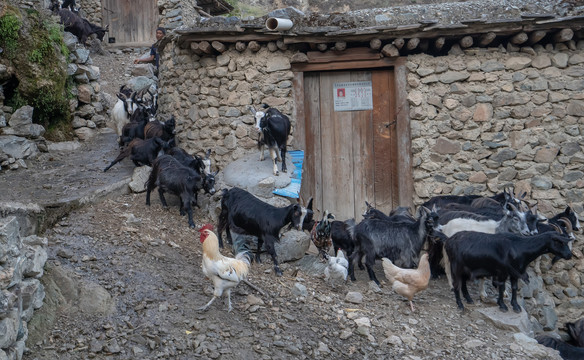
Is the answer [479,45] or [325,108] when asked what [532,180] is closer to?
[479,45]

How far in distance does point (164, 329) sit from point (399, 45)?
196 inches

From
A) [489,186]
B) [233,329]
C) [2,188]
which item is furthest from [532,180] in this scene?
[2,188]

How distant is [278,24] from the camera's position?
24.0 ft

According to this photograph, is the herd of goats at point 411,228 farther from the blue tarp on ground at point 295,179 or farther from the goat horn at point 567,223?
the blue tarp on ground at point 295,179

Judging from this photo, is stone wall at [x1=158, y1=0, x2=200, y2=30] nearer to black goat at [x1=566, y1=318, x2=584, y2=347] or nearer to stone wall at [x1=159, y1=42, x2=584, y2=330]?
stone wall at [x1=159, y1=42, x2=584, y2=330]

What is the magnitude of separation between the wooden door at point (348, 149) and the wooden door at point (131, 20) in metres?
10.8

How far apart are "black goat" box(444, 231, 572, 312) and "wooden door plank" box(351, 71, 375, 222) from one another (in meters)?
2.48

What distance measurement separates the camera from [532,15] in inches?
275

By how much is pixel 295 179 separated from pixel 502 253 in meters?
2.97

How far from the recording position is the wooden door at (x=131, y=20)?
17328 mm

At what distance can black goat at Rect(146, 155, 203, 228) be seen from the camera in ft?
23.2

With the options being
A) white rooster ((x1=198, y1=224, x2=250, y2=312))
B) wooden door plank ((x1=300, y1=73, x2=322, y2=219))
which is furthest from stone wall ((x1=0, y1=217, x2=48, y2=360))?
wooden door plank ((x1=300, y1=73, x2=322, y2=219))

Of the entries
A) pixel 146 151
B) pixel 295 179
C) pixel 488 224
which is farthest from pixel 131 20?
pixel 488 224

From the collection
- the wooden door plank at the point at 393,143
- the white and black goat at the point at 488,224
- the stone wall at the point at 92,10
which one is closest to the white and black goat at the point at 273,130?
the wooden door plank at the point at 393,143
